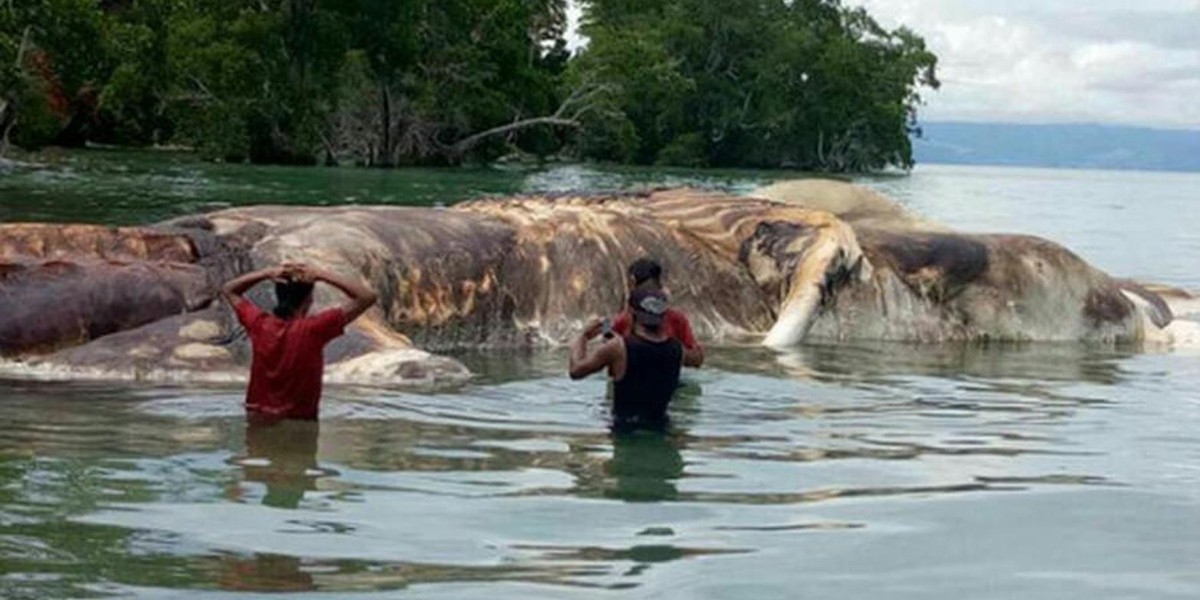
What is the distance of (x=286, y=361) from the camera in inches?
359

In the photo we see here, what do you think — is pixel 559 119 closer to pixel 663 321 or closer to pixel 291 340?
pixel 663 321

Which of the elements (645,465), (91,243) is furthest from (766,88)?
(645,465)

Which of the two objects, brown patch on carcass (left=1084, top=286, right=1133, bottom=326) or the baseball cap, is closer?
the baseball cap

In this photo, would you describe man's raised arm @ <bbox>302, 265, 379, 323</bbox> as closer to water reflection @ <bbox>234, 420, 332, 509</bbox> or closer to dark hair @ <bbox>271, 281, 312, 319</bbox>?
dark hair @ <bbox>271, 281, 312, 319</bbox>

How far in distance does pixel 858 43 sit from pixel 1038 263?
89166 millimetres

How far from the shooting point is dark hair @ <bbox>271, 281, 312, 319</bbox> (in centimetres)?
945

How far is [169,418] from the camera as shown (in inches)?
354

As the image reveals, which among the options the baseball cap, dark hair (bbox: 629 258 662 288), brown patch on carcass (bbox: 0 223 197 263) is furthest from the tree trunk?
the baseball cap

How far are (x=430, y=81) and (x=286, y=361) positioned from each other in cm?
Answer: 5774

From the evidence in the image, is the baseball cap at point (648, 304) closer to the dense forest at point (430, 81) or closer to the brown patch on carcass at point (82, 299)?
the brown patch on carcass at point (82, 299)

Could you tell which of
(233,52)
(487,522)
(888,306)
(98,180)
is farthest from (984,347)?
(233,52)

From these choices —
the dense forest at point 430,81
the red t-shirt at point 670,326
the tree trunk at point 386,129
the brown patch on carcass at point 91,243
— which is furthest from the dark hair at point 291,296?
the tree trunk at point 386,129

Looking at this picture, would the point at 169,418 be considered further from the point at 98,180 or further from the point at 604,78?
the point at 604,78

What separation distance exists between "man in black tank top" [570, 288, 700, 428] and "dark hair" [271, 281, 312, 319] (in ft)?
4.62
